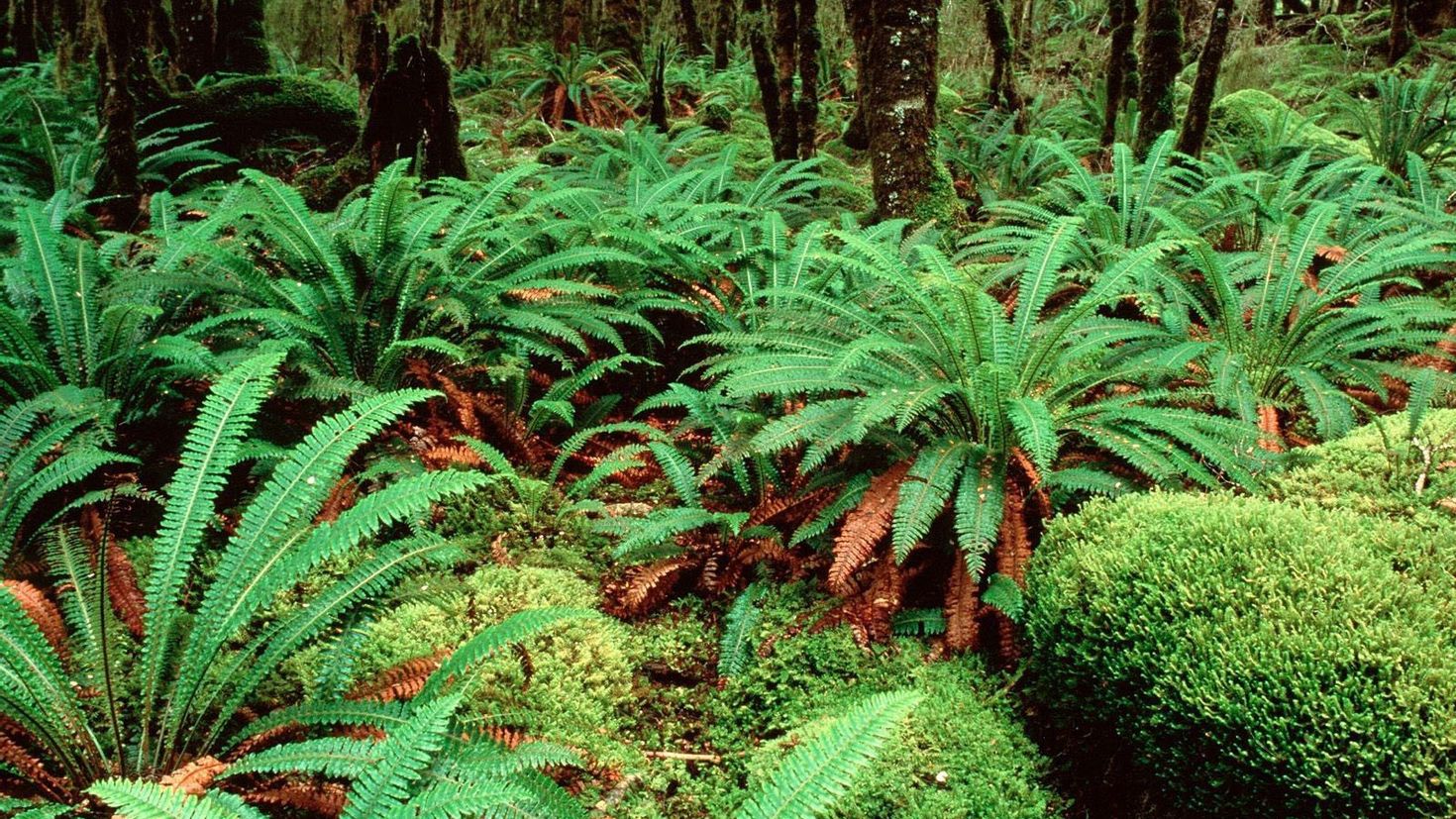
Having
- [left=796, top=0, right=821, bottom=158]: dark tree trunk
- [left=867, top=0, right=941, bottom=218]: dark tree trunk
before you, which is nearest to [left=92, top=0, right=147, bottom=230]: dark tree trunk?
[left=867, top=0, right=941, bottom=218]: dark tree trunk

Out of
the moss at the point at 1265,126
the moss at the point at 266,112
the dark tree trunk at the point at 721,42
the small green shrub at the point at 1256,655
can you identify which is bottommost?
the small green shrub at the point at 1256,655

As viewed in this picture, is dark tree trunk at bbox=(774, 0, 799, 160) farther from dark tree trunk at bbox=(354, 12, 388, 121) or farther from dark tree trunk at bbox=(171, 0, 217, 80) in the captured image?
dark tree trunk at bbox=(171, 0, 217, 80)

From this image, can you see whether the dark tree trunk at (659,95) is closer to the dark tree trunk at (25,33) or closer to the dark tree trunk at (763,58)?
the dark tree trunk at (763,58)

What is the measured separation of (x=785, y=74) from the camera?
22.3 ft

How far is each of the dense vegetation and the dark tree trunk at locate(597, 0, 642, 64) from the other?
29.1ft

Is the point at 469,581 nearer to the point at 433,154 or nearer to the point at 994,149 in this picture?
the point at 433,154

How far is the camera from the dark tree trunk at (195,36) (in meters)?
9.18

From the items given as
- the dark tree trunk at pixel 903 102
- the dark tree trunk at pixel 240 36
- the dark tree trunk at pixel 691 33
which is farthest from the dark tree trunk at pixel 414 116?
the dark tree trunk at pixel 691 33

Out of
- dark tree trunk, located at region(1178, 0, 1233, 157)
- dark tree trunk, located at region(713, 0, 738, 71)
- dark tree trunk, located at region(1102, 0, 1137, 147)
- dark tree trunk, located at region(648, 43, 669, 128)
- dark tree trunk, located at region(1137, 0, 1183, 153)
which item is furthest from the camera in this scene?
dark tree trunk, located at region(713, 0, 738, 71)

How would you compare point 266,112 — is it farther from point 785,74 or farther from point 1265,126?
point 1265,126

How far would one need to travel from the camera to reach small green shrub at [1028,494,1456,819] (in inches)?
62.6

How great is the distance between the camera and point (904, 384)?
110 inches

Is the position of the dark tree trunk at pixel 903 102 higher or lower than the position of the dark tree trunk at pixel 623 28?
lower

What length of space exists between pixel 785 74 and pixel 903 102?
2.24 m
